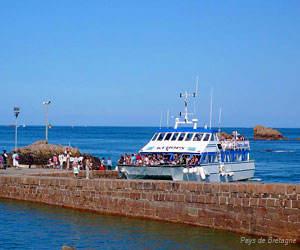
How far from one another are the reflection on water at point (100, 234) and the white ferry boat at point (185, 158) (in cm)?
685

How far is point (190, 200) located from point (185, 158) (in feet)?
34.0

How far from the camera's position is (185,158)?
3322cm

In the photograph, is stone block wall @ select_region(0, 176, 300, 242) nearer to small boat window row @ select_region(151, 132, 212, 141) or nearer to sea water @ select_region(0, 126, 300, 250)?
sea water @ select_region(0, 126, 300, 250)

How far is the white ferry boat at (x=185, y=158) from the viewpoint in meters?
31.6

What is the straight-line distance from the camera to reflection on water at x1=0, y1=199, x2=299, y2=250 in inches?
793

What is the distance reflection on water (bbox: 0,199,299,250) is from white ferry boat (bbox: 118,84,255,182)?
22.5 feet

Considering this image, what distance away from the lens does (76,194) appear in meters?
26.8

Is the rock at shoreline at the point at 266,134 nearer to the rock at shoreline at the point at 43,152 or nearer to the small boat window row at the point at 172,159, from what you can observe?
the rock at shoreline at the point at 43,152

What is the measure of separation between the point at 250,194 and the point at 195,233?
263cm

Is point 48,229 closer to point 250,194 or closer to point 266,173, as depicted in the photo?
point 250,194

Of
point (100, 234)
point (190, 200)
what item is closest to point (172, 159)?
point (190, 200)

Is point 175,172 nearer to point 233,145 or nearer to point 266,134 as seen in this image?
point 233,145

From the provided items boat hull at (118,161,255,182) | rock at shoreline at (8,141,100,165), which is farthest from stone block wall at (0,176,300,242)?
rock at shoreline at (8,141,100,165)

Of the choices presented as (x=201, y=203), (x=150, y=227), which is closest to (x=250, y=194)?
(x=201, y=203)
